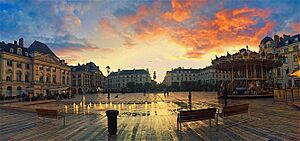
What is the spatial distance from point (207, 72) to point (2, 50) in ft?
340

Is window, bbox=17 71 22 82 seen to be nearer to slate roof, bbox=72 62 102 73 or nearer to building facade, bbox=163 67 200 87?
slate roof, bbox=72 62 102 73

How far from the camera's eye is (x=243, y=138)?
788 centimetres

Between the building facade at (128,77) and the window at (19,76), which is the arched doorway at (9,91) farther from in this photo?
the building facade at (128,77)

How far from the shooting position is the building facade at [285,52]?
6600 centimetres

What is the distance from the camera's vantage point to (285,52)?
7025 centimetres

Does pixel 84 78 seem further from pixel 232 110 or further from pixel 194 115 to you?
pixel 194 115

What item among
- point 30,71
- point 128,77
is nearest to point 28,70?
point 30,71

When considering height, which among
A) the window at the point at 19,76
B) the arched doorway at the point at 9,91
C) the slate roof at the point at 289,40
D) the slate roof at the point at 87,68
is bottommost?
the arched doorway at the point at 9,91

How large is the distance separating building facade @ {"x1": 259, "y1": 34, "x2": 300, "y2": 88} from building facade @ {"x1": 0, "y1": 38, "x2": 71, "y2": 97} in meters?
63.2

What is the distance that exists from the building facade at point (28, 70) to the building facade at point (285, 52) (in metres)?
63.2

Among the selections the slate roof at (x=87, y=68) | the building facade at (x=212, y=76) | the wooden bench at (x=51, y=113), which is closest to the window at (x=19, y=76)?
the slate roof at (x=87, y=68)

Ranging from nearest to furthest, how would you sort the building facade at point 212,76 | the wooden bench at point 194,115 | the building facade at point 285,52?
the wooden bench at point 194,115, the building facade at point 285,52, the building facade at point 212,76

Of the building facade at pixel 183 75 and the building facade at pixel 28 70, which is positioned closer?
the building facade at pixel 28 70

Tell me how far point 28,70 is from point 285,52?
81704mm
